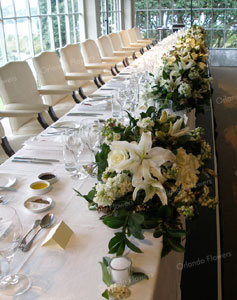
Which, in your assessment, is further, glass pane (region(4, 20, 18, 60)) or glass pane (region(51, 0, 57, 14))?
glass pane (region(51, 0, 57, 14))

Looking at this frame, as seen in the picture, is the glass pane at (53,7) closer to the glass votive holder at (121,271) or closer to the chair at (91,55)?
the chair at (91,55)

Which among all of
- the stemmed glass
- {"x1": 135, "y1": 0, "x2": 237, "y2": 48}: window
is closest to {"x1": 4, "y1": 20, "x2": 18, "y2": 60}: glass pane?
the stemmed glass

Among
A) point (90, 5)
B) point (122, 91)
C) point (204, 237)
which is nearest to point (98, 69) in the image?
point (90, 5)

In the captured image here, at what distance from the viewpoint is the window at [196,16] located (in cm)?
1150

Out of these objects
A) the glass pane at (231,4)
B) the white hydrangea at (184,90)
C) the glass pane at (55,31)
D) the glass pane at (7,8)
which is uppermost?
the glass pane at (231,4)

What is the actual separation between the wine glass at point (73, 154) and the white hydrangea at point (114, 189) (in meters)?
0.50

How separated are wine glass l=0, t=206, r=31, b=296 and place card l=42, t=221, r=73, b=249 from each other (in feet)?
0.49

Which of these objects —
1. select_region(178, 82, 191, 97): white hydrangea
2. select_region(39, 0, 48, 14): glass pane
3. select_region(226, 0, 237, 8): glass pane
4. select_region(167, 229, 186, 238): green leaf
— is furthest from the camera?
select_region(226, 0, 237, 8): glass pane

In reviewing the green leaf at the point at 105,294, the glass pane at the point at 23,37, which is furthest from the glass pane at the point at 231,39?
the green leaf at the point at 105,294

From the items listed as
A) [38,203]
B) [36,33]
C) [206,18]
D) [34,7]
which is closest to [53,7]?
[34,7]

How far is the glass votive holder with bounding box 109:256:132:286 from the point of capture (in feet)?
3.34

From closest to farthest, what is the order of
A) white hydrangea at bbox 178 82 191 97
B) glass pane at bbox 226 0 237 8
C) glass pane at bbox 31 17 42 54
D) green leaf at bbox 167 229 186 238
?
green leaf at bbox 167 229 186 238, white hydrangea at bbox 178 82 191 97, glass pane at bbox 31 17 42 54, glass pane at bbox 226 0 237 8

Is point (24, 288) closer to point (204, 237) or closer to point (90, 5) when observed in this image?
point (204, 237)

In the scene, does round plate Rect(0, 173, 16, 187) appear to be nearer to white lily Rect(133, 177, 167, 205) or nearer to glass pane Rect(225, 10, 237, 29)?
white lily Rect(133, 177, 167, 205)
